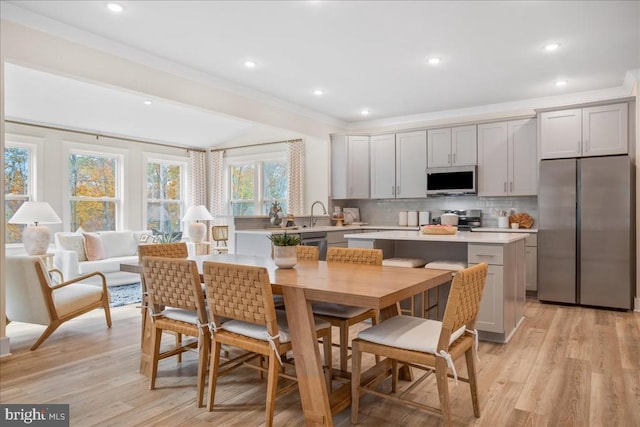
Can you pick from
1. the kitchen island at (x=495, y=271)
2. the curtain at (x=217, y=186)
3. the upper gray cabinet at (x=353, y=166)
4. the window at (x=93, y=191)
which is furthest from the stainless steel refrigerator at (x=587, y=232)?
the window at (x=93, y=191)

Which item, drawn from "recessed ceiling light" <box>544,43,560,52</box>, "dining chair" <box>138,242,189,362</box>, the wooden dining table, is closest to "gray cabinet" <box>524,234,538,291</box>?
"recessed ceiling light" <box>544,43,560,52</box>

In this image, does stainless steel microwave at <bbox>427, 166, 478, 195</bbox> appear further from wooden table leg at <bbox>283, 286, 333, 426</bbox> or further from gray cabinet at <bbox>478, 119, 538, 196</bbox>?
wooden table leg at <bbox>283, 286, 333, 426</bbox>

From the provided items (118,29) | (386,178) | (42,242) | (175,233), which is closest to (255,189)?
(175,233)

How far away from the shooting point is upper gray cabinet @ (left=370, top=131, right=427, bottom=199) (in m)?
6.40

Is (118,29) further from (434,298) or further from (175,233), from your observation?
(175,233)

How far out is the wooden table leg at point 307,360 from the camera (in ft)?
6.72

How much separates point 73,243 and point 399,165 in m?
4.92

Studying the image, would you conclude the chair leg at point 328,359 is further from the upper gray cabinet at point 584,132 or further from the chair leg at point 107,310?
A: the upper gray cabinet at point 584,132

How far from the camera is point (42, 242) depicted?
15.7 ft

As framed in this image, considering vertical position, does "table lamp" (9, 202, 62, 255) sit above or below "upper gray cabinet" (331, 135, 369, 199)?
below

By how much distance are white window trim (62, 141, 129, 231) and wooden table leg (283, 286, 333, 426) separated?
5.73 meters

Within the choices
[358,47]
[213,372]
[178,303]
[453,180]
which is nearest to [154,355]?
[178,303]

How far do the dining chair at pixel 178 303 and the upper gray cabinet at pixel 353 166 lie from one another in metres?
4.48

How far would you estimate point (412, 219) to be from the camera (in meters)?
6.61
